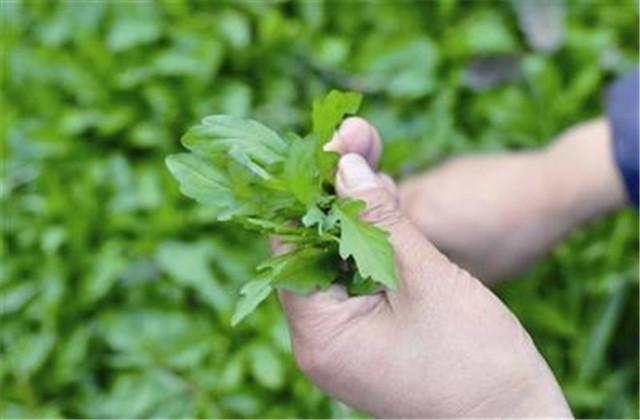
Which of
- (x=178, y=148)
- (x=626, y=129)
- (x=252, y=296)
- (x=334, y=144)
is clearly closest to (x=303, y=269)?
(x=252, y=296)

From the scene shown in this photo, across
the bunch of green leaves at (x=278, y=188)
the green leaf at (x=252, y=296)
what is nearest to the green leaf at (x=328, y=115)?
the bunch of green leaves at (x=278, y=188)

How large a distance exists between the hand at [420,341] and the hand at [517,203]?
0.60 m

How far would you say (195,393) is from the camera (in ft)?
5.26

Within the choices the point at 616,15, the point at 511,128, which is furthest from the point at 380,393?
the point at 616,15

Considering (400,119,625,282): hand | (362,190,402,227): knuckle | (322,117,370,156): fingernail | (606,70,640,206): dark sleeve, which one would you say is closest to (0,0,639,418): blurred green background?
(400,119,625,282): hand

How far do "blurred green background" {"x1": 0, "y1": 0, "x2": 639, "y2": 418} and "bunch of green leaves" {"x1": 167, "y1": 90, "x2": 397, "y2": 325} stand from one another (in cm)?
67

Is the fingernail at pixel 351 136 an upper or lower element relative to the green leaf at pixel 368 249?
upper

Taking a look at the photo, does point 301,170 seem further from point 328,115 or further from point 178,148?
point 178,148

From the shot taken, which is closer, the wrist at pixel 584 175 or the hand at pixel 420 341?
the hand at pixel 420 341

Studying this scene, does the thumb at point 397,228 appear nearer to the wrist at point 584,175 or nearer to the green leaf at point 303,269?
the green leaf at point 303,269

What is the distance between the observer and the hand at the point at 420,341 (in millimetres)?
979

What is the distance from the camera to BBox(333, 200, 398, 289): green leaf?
0.90 metres

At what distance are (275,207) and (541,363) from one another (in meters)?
0.26

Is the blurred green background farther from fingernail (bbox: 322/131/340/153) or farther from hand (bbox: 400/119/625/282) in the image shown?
fingernail (bbox: 322/131/340/153)
